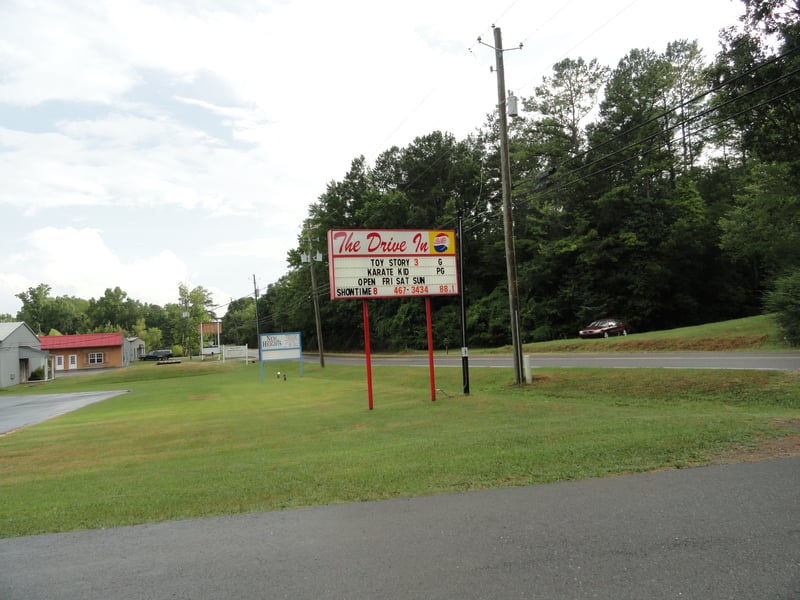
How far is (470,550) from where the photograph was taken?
4.39 m

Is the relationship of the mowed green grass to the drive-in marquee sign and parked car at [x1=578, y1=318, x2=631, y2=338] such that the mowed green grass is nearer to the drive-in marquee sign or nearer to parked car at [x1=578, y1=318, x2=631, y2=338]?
the drive-in marquee sign

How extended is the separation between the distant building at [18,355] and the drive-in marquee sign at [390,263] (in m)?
43.8

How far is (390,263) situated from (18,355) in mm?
47941

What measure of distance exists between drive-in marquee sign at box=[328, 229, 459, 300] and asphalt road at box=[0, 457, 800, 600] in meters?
10.5

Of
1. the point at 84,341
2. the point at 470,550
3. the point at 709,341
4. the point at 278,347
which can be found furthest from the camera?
the point at 84,341

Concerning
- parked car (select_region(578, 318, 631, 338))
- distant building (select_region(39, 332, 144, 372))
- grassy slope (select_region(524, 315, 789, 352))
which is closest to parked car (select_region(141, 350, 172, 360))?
distant building (select_region(39, 332, 144, 372))

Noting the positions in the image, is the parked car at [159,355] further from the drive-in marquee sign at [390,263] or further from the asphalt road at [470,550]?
the asphalt road at [470,550]

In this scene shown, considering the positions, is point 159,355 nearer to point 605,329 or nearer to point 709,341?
point 605,329

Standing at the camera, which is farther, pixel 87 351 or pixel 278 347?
pixel 87 351

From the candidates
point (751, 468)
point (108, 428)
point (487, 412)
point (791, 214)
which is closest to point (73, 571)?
point (751, 468)

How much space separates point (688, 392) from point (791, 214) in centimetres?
2474

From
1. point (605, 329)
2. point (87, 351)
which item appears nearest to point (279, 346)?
point (605, 329)

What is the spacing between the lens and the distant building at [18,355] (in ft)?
151

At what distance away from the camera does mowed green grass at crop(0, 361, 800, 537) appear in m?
6.59
